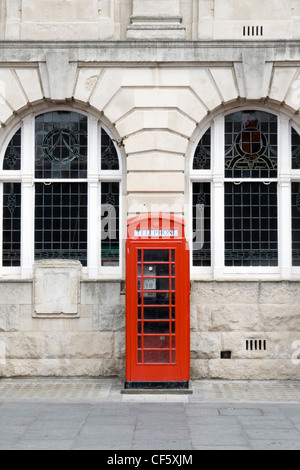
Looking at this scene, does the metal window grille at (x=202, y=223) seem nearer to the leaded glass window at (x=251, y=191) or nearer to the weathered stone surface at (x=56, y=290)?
the leaded glass window at (x=251, y=191)

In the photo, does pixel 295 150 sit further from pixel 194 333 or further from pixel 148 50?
pixel 194 333

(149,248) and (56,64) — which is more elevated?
(56,64)

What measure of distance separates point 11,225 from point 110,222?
1788 mm

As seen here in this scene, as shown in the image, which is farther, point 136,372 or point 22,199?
point 22,199

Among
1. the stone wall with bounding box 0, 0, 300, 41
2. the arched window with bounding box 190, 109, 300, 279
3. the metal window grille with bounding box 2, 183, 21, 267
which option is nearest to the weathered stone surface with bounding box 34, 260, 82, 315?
the metal window grille with bounding box 2, 183, 21, 267

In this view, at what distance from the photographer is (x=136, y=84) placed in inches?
531

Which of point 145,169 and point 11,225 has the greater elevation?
point 145,169

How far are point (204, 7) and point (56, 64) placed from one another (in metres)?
2.77

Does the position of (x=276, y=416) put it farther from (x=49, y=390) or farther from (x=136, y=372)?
(x=49, y=390)

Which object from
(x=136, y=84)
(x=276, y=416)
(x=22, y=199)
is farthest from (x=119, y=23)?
(x=276, y=416)

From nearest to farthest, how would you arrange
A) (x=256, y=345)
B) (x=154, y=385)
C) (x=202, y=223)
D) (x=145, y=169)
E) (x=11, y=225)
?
(x=154, y=385) → (x=145, y=169) → (x=256, y=345) → (x=202, y=223) → (x=11, y=225)

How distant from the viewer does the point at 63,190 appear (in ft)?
45.5

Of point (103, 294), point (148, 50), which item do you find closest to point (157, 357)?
point (103, 294)

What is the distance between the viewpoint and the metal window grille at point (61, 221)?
45.5ft
